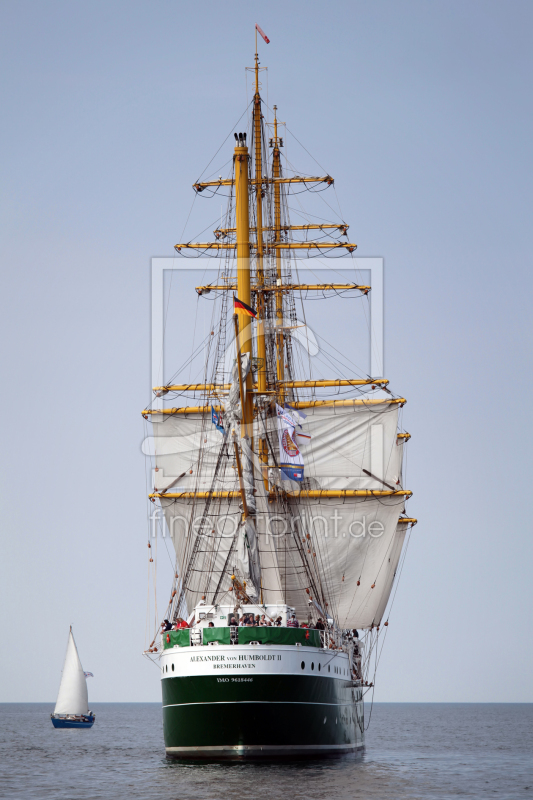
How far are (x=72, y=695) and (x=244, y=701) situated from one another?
51.7 meters

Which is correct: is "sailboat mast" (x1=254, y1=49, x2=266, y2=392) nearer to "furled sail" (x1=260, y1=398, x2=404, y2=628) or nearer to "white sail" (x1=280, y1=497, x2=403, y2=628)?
"furled sail" (x1=260, y1=398, x2=404, y2=628)

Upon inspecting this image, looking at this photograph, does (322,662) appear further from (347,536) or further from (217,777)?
(347,536)

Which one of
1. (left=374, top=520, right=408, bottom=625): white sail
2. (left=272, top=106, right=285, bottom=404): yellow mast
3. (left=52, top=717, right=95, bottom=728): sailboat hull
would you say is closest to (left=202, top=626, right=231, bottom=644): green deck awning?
(left=374, top=520, right=408, bottom=625): white sail

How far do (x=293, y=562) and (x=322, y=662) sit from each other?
13.7 meters

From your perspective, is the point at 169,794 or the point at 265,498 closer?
the point at 169,794

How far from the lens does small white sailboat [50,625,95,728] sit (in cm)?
8412

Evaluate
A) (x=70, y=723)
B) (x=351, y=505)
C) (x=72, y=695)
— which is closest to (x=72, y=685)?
(x=72, y=695)

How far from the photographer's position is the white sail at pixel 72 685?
276 feet

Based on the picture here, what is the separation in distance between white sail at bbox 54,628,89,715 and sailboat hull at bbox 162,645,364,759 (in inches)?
1785

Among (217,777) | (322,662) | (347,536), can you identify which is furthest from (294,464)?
(217,777)

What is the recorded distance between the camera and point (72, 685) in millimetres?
84625

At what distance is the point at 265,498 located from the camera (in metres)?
49.2

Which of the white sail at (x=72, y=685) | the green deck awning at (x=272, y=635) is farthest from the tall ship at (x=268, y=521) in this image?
the white sail at (x=72, y=685)

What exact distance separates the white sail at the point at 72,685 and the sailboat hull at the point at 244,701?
149 ft
